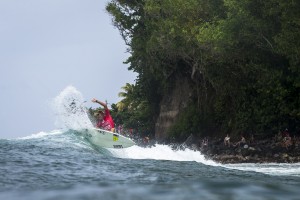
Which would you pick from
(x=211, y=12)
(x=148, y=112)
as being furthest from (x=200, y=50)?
(x=148, y=112)

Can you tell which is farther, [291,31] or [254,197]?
[291,31]

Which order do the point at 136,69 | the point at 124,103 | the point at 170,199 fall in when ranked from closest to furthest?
the point at 170,199, the point at 136,69, the point at 124,103

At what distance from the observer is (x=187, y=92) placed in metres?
38.7

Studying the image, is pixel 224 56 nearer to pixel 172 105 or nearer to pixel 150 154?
Result: pixel 172 105

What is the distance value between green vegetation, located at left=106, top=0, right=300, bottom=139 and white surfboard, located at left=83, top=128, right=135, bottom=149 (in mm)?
10874

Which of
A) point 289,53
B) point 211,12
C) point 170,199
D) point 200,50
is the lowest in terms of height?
point 170,199

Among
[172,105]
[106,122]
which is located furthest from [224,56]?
[106,122]

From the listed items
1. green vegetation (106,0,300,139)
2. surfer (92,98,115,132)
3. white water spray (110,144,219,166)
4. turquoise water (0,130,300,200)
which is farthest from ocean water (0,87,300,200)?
green vegetation (106,0,300,139)

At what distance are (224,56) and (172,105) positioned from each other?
37.4 feet

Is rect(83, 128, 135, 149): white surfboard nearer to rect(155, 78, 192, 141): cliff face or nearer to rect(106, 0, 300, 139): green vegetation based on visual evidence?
rect(106, 0, 300, 139): green vegetation

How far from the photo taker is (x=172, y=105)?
40.6 metres

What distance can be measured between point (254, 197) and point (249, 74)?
26.0 metres

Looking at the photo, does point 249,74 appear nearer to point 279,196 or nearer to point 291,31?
point 291,31

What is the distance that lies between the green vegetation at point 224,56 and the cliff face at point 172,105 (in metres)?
0.78
